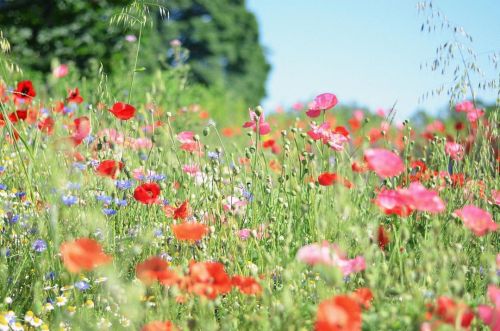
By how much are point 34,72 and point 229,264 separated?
23.0 ft

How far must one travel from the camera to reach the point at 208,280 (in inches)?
71.9

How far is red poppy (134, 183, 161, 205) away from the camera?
7.84ft

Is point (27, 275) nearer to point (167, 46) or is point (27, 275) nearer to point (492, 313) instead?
point (492, 313)

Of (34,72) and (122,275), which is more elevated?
(34,72)

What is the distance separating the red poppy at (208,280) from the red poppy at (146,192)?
0.62 meters

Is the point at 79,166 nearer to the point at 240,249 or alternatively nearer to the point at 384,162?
the point at 240,249

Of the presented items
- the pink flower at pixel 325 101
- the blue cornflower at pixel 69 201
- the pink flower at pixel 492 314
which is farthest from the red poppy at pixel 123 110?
the pink flower at pixel 492 314

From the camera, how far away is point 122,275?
7.86 feet

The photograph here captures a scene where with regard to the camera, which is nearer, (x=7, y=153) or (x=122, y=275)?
(x=122, y=275)

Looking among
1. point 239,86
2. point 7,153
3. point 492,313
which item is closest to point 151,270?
point 492,313

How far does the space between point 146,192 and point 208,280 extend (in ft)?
2.18

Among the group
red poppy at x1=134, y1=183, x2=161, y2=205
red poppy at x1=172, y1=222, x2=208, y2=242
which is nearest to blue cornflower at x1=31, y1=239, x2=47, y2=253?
red poppy at x1=134, y1=183, x2=161, y2=205

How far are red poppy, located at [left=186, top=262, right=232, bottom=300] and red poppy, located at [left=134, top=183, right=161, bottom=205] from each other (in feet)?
2.03

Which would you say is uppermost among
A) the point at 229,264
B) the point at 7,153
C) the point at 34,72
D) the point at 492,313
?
the point at 34,72
